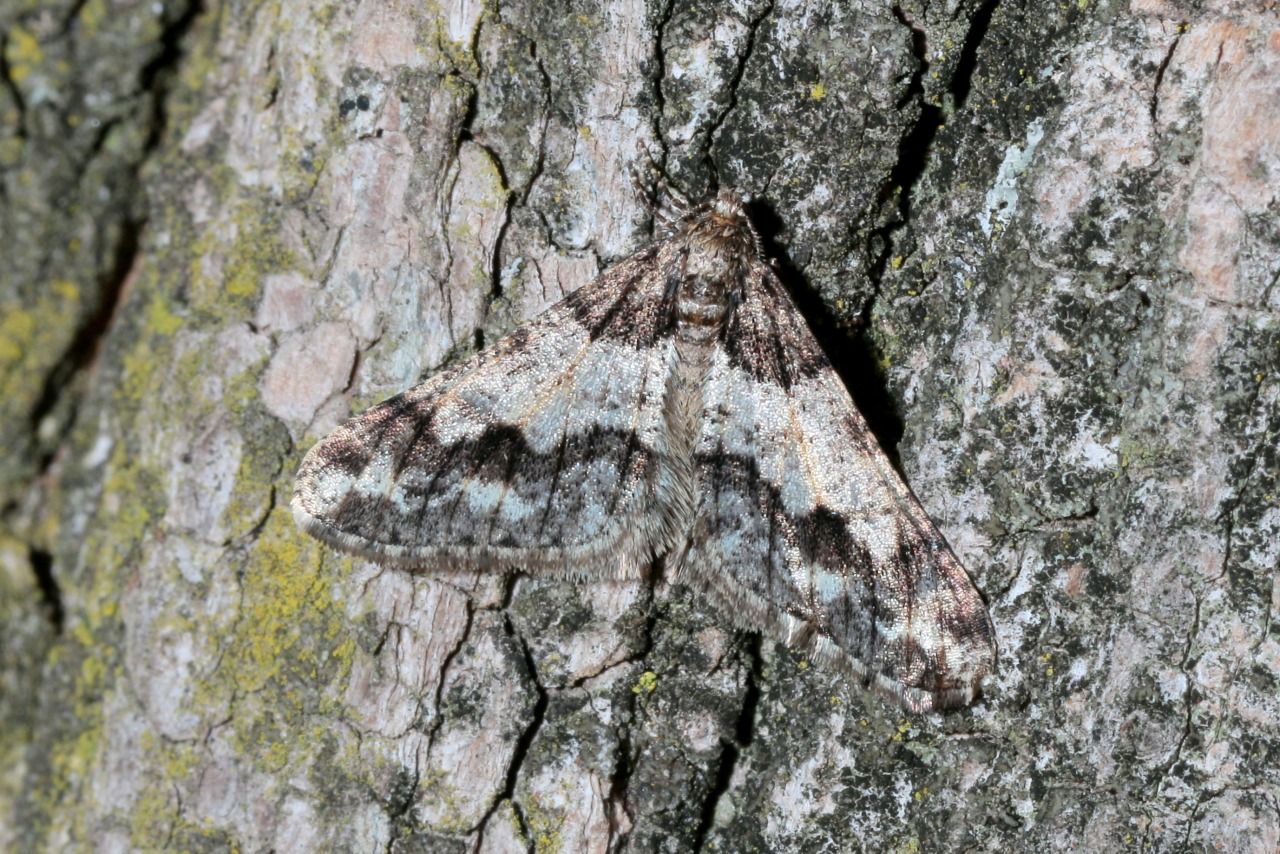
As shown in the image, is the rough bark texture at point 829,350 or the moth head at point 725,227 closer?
the rough bark texture at point 829,350

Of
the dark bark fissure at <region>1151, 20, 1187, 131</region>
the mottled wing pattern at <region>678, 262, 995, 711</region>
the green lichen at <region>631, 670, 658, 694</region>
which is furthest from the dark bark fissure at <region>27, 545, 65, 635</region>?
the dark bark fissure at <region>1151, 20, 1187, 131</region>

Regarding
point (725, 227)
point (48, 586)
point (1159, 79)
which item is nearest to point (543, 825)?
point (725, 227)

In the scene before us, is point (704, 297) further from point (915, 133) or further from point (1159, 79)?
Answer: point (1159, 79)

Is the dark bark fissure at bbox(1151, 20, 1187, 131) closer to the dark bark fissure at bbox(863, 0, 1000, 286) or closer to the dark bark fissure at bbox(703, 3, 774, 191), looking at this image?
the dark bark fissure at bbox(863, 0, 1000, 286)

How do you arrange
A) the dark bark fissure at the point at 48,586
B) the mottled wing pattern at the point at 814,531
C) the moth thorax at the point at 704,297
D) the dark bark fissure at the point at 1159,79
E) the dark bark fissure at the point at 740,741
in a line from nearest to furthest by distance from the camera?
the dark bark fissure at the point at 1159,79 < the mottled wing pattern at the point at 814,531 < the dark bark fissure at the point at 740,741 < the moth thorax at the point at 704,297 < the dark bark fissure at the point at 48,586

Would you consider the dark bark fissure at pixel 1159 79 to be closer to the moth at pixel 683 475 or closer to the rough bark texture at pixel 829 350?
the rough bark texture at pixel 829 350

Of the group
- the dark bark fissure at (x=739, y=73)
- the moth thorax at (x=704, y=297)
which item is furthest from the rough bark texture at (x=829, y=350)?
the moth thorax at (x=704, y=297)
